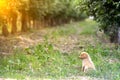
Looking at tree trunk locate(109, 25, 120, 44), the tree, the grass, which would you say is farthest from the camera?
tree trunk locate(109, 25, 120, 44)

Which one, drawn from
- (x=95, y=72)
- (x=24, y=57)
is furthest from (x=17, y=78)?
(x=24, y=57)

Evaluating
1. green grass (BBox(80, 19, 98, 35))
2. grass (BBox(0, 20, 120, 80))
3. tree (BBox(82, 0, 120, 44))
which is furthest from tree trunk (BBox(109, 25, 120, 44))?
green grass (BBox(80, 19, 98, 35))

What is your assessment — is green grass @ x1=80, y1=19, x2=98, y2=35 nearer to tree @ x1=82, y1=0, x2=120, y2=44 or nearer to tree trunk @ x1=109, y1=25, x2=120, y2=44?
tree trunk @ x1=109, y1=25, x2=120, y2=44

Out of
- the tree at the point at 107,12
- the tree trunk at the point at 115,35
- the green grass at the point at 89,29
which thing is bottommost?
the tree trunk at the point at 115,35

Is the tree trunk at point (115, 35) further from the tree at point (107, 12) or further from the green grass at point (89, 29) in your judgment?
the green grass at point (89, 29)

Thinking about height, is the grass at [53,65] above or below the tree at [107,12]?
below

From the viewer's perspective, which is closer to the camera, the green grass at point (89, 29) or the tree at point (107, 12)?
the tree at point (107, 12)

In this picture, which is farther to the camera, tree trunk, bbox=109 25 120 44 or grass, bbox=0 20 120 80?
tree trunk, bbox=109 25 120 44

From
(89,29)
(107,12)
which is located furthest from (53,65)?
(89,29)

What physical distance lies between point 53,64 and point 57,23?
112 feet

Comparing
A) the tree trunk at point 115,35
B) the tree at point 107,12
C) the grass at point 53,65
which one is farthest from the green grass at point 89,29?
the grass at point 53,65

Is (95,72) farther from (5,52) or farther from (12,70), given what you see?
(5,52)

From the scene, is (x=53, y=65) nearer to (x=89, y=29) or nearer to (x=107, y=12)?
(x=107, y=12)

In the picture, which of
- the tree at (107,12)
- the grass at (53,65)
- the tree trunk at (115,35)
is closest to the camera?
the grass at (53,65)
